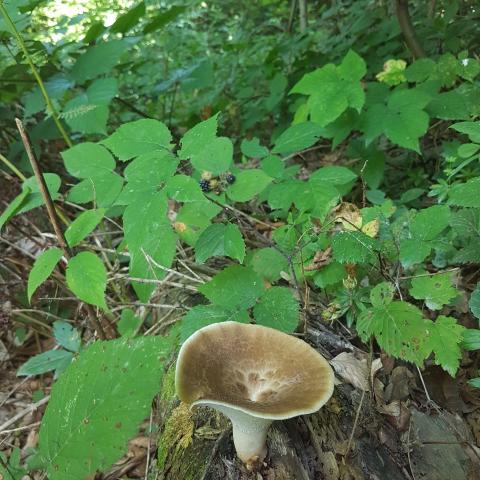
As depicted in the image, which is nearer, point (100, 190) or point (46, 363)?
point (100, 190)

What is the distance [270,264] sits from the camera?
6.93 ft

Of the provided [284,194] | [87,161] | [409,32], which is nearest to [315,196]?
[284,194]

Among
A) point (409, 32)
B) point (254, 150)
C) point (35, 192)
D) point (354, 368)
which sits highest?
point (35, 192)

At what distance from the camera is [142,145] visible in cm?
197

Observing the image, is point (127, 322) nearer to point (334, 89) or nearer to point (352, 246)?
point (352, 246)

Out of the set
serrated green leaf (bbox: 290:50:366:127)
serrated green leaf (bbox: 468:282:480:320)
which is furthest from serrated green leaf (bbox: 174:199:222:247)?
serrated green leaf (bbox: 468:282:480:320)

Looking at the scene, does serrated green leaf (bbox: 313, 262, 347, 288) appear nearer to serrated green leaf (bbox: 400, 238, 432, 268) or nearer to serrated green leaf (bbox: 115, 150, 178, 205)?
serrated green leaf (bbox: 400, 238, 432, 268)

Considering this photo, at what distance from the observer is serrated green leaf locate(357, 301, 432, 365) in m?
1.60

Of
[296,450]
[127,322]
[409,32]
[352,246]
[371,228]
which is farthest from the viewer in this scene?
[409,32]

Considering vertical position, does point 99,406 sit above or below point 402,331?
above

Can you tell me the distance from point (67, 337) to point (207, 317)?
1.02 m

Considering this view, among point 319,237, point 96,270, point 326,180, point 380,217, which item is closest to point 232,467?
point 96,270

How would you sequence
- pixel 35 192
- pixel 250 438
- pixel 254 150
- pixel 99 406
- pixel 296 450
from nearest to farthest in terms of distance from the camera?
pixel 99 406, pixel 250 438, pixel 296 450, pixel 35 192, pixel 254 150

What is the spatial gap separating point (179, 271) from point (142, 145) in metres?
→ 0.92
